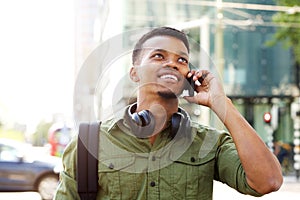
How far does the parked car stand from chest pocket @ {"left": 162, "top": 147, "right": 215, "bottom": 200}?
13020 millimetres

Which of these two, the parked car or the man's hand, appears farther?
the parked car

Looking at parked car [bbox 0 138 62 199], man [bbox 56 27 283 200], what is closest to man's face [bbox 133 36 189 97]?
man [bbox 56 27 283 200]

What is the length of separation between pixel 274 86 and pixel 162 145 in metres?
27.2

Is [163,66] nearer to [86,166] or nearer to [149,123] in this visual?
[149,123]

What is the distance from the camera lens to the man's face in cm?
226

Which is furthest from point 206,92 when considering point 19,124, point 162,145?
point 19,124

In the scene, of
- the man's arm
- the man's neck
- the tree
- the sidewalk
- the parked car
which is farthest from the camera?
the tree

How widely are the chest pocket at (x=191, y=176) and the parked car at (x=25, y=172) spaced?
1302cm

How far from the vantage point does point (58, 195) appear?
235 cm

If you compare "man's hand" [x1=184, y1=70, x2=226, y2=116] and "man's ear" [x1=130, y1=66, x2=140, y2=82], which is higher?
"man's ear" [x1=130, y1=66, x2=140, y2=82]

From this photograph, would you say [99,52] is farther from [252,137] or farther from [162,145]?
[252,137]

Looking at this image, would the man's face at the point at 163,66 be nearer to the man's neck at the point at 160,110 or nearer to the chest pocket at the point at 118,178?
the man's neck at the point at 160,110

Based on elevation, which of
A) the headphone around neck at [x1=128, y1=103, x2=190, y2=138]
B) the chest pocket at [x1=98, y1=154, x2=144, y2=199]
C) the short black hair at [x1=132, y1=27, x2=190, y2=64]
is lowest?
the chest pocket at [x1=98, y1=154, x2=144, y2=199]

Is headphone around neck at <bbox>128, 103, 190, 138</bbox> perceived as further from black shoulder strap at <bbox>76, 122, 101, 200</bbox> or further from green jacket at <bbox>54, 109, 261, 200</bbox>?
black shoulder strap at <bbox>76, 122, 101, 200</bbox>
